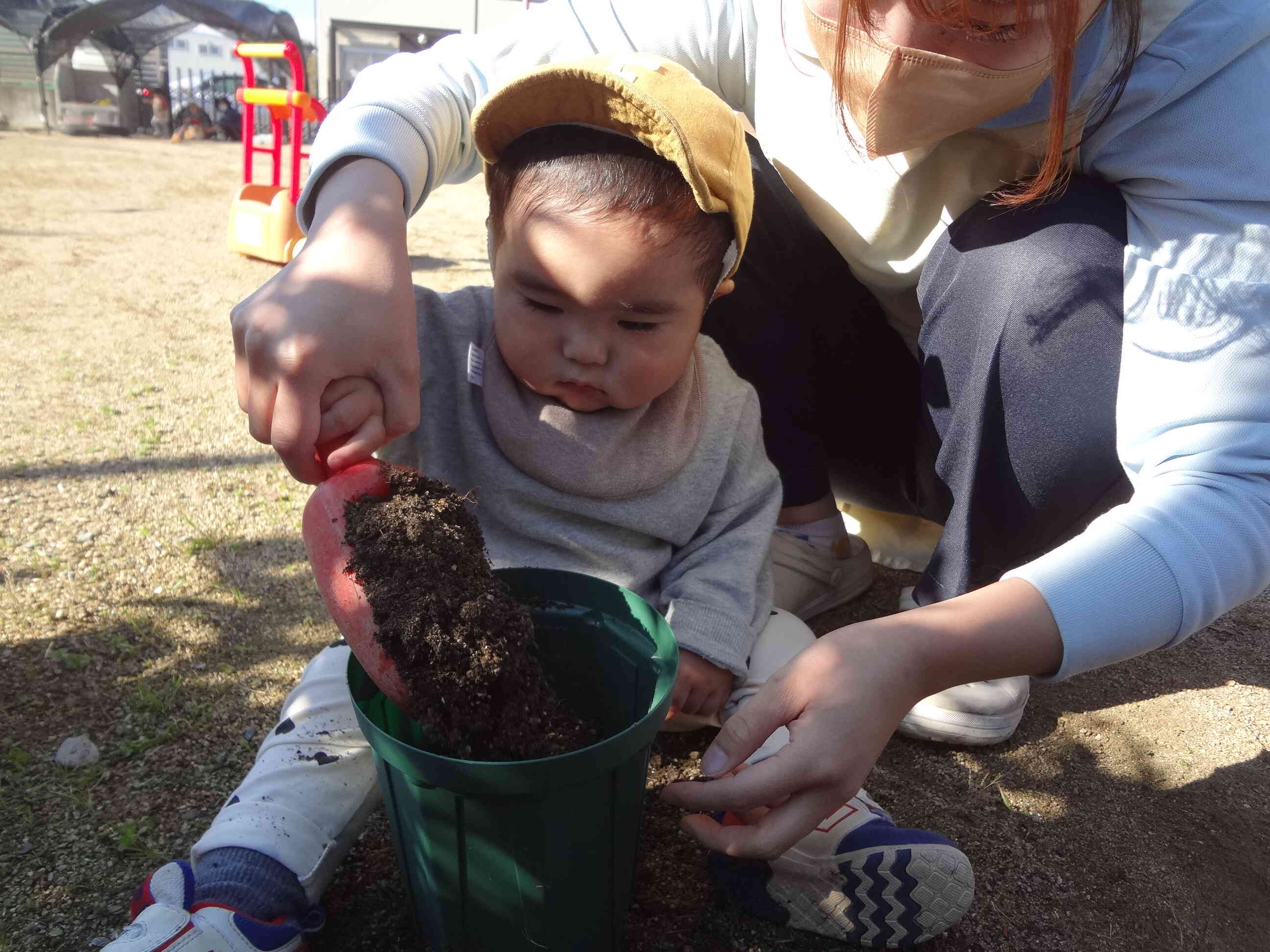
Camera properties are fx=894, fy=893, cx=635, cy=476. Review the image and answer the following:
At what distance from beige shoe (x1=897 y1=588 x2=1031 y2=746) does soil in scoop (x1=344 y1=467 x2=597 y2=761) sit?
2.68 ft

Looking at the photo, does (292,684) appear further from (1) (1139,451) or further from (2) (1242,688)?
(2) (1242,688)

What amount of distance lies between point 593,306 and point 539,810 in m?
0.76

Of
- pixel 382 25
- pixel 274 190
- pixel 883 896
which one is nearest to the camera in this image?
pixel 883 896

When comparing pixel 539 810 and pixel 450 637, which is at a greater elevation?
pixel 450 637

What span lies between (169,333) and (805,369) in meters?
2.85

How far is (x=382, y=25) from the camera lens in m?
22.7

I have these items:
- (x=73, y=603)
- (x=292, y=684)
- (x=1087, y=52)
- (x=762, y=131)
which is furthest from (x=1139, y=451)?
(x=73, y=603)

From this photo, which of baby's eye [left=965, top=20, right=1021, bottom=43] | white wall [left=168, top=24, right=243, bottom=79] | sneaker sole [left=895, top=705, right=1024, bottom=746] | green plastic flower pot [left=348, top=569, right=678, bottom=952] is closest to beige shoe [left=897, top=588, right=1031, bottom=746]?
sneaker sole [left=895, top=705, right=1024, bottom=746]

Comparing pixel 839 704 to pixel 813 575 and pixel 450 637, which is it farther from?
pixel 813 575

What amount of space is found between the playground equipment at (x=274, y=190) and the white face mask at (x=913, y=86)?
12.9ft

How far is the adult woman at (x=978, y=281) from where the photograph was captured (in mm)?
1051

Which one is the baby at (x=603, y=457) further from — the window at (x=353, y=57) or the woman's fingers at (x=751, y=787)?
the window at (x=353, y=57)

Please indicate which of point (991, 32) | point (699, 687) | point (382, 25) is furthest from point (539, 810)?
point (382, 25)

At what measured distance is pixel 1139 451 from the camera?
50.2 inches
